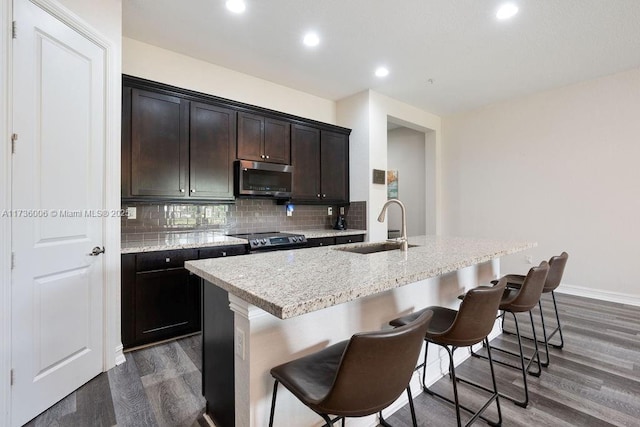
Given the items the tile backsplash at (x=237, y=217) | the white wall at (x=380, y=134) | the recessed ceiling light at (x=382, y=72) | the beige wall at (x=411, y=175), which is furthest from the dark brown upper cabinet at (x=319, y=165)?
the beige wall at (x=411, y=175)

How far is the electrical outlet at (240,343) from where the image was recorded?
127 centimetres

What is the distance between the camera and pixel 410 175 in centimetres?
622

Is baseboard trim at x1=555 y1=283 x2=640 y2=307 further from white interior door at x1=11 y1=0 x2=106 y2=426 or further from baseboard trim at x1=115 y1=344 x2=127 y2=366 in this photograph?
white interior door at x1=11 y1=0 x2=106 y2=426

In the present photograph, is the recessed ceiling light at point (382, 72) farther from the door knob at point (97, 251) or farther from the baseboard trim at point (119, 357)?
the baseboard trim at point (119, 357)

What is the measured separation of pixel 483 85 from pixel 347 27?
2412mm

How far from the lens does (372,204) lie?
449 centimetres

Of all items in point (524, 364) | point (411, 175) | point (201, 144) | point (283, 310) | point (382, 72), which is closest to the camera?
point (283, 310)

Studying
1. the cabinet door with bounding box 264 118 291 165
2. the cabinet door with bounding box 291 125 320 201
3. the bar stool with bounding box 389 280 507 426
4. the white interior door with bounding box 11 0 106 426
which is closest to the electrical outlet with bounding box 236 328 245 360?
the bar stool with bounding box 389 280 507 426

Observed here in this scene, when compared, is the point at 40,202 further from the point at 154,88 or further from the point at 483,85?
the point at 483,85

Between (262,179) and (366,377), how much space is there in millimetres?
3007

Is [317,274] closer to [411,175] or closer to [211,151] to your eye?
[211,151]

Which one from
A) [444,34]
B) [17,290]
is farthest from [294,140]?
[17,290]

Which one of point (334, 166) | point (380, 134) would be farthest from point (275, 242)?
point (380, 134)

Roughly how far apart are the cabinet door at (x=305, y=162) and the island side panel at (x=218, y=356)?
2564mm
